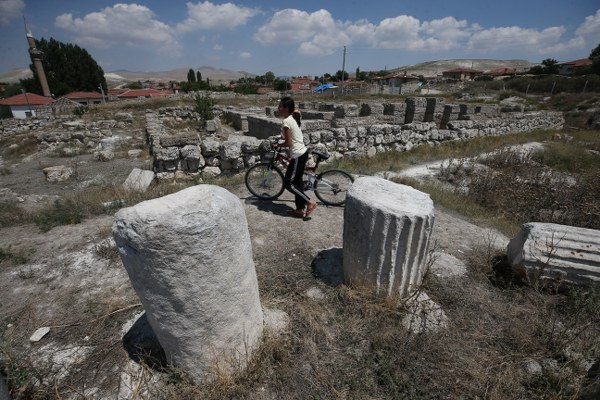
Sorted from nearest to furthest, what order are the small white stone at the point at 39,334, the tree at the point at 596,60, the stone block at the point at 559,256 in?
the small white stone at the point at 39,334
the stone block at the point at 559,256
the tree at the point at 596,60

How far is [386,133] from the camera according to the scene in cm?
912

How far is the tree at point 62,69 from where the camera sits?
43.7m

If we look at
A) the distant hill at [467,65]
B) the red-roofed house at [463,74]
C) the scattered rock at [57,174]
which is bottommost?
the scattered rock at [57,174]

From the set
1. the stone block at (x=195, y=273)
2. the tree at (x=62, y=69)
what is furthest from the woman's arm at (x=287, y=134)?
the tree at (x=62, y=69)

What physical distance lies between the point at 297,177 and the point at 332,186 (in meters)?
0.86

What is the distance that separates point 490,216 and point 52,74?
2411 inches

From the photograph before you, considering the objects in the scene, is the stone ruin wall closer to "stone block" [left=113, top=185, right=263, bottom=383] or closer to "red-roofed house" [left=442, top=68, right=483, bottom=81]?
"stone block" [left=113, top=185, right=263, bottom=383]

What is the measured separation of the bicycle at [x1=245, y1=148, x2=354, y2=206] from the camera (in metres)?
4.95

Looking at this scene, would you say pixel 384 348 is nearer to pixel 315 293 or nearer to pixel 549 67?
pixel 315 293

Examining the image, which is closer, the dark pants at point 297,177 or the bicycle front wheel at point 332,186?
the dark pants at point 297,177

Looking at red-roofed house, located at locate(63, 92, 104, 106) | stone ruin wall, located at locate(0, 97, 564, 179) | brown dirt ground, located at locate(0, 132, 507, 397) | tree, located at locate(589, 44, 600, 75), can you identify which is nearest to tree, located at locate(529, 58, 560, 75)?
tree, located at locate(589, 44, 600, 75)

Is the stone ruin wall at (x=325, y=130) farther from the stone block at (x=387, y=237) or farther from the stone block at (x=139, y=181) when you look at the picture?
the stone block at (x=387, y=237)

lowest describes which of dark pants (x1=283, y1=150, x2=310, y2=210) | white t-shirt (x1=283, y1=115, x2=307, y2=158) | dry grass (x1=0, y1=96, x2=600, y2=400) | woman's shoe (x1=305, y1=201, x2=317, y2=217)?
dry grass (x1=0, y1=96, x2=600, y2=400)

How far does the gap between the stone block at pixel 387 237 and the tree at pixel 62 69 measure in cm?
5871
